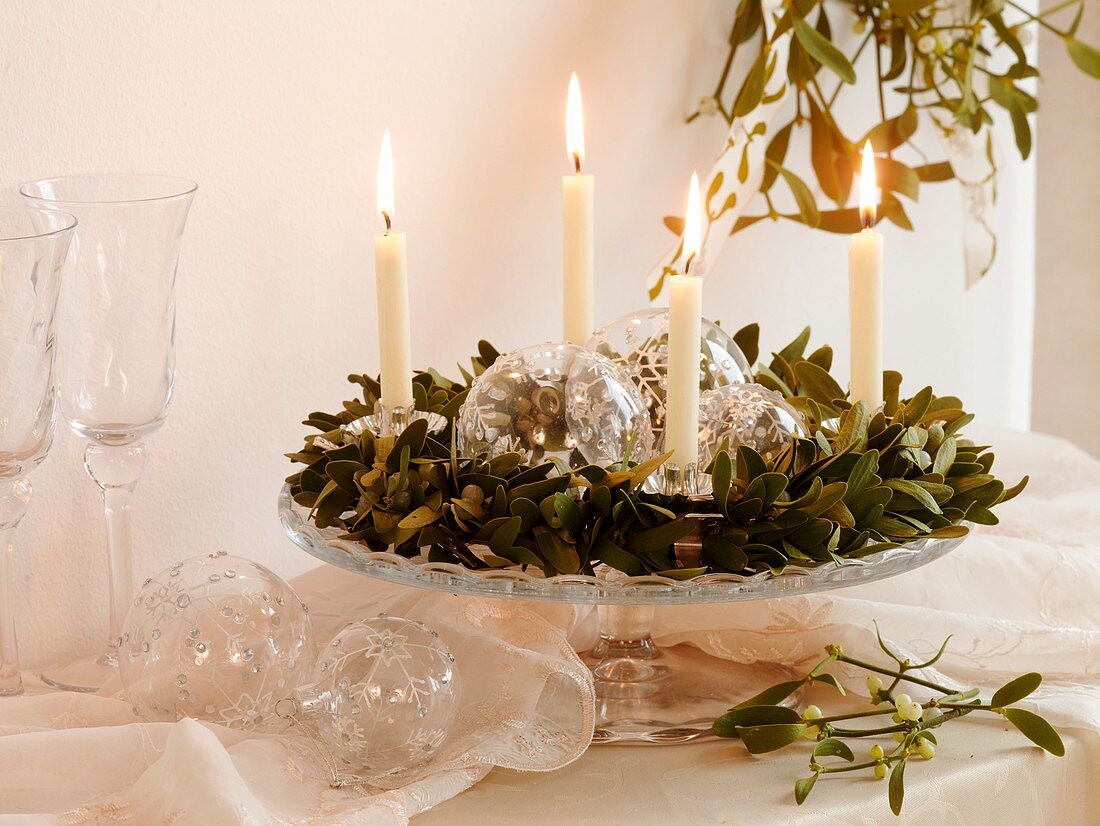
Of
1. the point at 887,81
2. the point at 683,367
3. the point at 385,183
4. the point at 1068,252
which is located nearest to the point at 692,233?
the point at 683,367

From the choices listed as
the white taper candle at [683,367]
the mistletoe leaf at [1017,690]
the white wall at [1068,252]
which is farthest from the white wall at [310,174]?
the white wall at [1068,252]

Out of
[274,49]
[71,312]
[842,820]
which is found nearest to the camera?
[842,820]

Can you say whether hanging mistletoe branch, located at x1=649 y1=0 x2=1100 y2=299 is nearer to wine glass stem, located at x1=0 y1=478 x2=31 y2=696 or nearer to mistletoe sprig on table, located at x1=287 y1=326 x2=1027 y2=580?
mistletoe sprig on table, located at x1=287 y1=326 x2=1027 y2=580

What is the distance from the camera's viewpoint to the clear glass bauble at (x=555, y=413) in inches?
23.8

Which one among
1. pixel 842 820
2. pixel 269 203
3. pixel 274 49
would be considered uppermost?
pixel 274 49

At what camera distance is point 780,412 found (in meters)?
0.64

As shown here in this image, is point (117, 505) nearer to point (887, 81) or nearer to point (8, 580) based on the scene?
point (8, 580)

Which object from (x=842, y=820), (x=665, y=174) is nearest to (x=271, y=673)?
(x=842, y=820)

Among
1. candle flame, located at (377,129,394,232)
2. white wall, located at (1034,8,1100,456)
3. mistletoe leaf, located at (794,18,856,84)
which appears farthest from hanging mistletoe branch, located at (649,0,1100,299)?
white wall, located at (1034,8,1100,456)

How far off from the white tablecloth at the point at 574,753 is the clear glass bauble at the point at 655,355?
129 millimetres

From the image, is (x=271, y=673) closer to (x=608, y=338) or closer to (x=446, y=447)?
(x=446, y=447)

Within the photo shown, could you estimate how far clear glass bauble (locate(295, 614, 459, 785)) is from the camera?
1.74ft

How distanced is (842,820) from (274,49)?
615 mm

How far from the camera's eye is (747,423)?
636 millimetres
